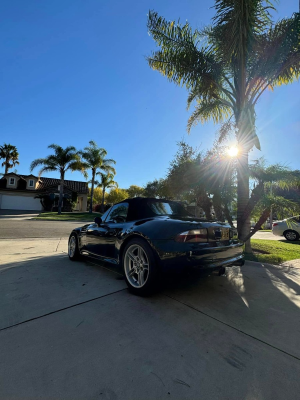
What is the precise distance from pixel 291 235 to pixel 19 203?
34.6 meters

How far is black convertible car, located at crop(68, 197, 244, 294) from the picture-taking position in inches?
105

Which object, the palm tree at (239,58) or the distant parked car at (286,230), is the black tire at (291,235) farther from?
the palm tree at (239,58)

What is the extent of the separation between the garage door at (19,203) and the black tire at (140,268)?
3496 centimetres

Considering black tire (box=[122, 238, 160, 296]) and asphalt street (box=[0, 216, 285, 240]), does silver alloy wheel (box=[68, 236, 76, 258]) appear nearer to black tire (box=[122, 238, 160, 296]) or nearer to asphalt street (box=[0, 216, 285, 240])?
black tire (box=[122, 238, 160, 296])

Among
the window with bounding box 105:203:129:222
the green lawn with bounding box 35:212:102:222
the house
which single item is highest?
the house

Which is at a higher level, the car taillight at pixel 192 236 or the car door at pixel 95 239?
the car taillight at pixel 192 236

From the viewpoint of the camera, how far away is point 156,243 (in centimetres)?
278

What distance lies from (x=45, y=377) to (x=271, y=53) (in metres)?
8.75

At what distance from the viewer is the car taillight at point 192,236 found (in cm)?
270

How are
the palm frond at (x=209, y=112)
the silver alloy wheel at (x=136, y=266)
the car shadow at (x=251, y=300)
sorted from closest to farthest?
the car shadow at (x=251, y=300), the silver alloy wheel at (x=136, y=266), the palm frond at (x=209, y=112)

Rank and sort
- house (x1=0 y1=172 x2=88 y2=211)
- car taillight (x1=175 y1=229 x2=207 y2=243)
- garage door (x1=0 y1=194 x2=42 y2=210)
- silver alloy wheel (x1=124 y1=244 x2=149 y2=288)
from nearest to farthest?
car taillight (x1=175 y1=229 x2=207 y2=243)
silver alloy wheel (x1=124 y1=244 x2=149 y2=288)
garage door (x1=0 y1=194 x2=42 y2=210)
house (x1=0 y1=172 x2=88 y2=211)

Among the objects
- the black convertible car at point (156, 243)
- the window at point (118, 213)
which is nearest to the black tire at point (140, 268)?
the black convertible car at point (156, 243)

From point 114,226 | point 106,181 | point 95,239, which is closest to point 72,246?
point 95,239

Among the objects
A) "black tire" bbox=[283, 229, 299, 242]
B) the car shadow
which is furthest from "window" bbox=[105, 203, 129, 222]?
"black tire" bbox=[283, 229, 299, 242]
